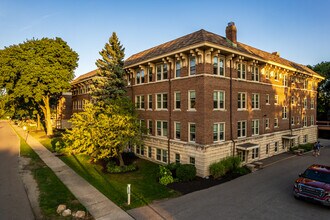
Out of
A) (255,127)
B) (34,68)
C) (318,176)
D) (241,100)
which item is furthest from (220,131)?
(34,68)

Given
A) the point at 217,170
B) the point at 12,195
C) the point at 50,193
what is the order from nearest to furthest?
the point at 12,195, the point at 50,193, the point at 217,170

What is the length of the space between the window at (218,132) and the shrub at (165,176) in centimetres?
528

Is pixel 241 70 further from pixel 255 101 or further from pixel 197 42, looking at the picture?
pixel 197 42

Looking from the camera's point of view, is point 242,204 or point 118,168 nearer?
point 242,204

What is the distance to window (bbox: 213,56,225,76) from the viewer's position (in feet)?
66.0

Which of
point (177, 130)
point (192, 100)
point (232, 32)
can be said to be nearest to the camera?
point (192, 100)

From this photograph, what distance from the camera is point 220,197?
48.1 feet

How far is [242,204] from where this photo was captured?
13586 mm

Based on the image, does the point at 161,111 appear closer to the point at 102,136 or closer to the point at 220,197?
the point at 102,136

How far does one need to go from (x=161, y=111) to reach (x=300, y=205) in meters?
14.7

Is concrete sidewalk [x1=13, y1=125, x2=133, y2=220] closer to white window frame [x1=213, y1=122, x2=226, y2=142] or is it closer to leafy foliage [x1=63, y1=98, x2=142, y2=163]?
leafy foliage [x1=63, y1=98, x2=142, y2=163]

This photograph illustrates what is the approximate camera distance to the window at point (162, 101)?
23328mm

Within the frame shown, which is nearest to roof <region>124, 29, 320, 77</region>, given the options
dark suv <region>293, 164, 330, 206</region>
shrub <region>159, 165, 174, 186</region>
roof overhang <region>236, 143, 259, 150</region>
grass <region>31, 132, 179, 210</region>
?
roof overhang <region>236, 143, 259, 150</region>

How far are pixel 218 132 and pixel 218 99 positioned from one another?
3.11 m
